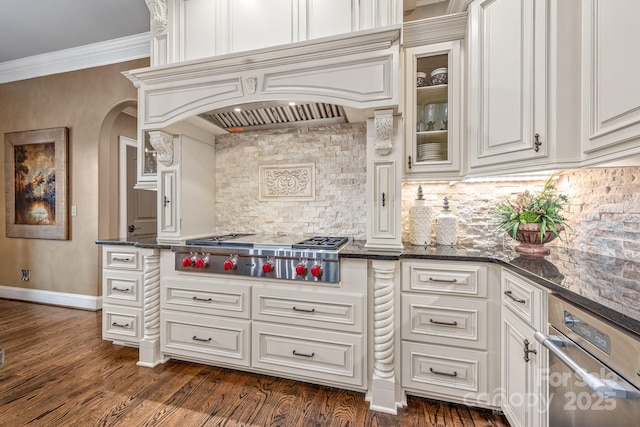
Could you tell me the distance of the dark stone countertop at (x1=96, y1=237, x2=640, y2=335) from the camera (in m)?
0.83

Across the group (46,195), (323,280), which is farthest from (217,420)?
(46,195)

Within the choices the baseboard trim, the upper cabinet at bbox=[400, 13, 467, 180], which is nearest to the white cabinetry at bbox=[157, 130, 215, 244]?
the upper cabinet at bbox=[400, 13, 467, 180]

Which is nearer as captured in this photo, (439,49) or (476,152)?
(476,152)

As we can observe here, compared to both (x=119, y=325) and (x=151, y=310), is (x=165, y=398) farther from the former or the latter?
(x=119, y=325)

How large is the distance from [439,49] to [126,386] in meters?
3.18

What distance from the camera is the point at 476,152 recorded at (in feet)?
6.08

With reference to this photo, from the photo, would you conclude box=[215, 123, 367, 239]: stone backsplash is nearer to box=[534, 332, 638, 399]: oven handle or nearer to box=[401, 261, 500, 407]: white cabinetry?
box=[401, 261, 500, 407]: white cabinetry

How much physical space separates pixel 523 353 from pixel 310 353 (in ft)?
3.84

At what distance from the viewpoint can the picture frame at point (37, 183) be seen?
3461 millimetres

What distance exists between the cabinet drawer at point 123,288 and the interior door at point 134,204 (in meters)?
1.24

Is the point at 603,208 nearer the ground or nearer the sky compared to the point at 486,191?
nearer the ground

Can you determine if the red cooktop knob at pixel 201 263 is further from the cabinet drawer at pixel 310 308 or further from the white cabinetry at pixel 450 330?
the white cabinetry at pixel 450 330

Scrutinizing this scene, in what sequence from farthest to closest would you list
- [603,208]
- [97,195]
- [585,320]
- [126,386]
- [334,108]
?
[97,195]
[334,108]
[126,386]
[603,208]
[585,320]

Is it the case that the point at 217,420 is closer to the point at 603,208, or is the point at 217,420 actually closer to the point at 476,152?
the point at 476,152
